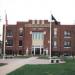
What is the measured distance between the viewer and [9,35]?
82562 mm

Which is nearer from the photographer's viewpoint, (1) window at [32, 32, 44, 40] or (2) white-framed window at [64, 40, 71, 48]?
Answer: (2) white-framed window at [64, 40, 71, 48]

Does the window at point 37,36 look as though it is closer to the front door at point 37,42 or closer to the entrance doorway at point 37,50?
the front door at point 37,42

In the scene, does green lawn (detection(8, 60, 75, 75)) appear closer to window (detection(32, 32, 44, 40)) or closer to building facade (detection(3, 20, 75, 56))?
building facade (detection(3, 20, 75, 56))

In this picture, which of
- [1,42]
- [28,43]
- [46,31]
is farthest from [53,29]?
[1,42]

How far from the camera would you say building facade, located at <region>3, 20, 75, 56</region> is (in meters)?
80.2

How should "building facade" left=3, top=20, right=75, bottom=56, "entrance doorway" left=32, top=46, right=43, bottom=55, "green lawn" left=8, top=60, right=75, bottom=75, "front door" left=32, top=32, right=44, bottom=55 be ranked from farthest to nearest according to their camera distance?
"front door" left=32, top=32, right=44, bottom=55 → "entrance doorway" left=32, top=46, right=43, bottom=55 → "building facade" left=3, top=20, right=75, bottom=56 → "green lawn" left=8, top=60, right=75, bottom=75

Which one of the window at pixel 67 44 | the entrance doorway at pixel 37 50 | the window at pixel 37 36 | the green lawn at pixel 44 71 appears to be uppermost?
the window at pixel 37 36

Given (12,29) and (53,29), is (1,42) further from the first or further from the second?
(53,29)

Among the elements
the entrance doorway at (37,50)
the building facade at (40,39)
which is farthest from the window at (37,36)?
the entrance doorway at (37,50)

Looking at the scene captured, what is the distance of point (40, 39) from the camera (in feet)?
266

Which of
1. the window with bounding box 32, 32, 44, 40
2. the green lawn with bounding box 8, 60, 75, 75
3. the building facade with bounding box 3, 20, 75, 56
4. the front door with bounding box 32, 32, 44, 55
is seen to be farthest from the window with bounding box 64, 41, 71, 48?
the green lawn with bounding box 8, 60, 75, 75

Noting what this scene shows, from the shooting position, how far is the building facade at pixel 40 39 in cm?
8025

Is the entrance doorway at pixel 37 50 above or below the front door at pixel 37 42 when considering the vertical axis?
below

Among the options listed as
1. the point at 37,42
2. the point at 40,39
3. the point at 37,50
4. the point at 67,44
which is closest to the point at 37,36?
the point at 40,39
